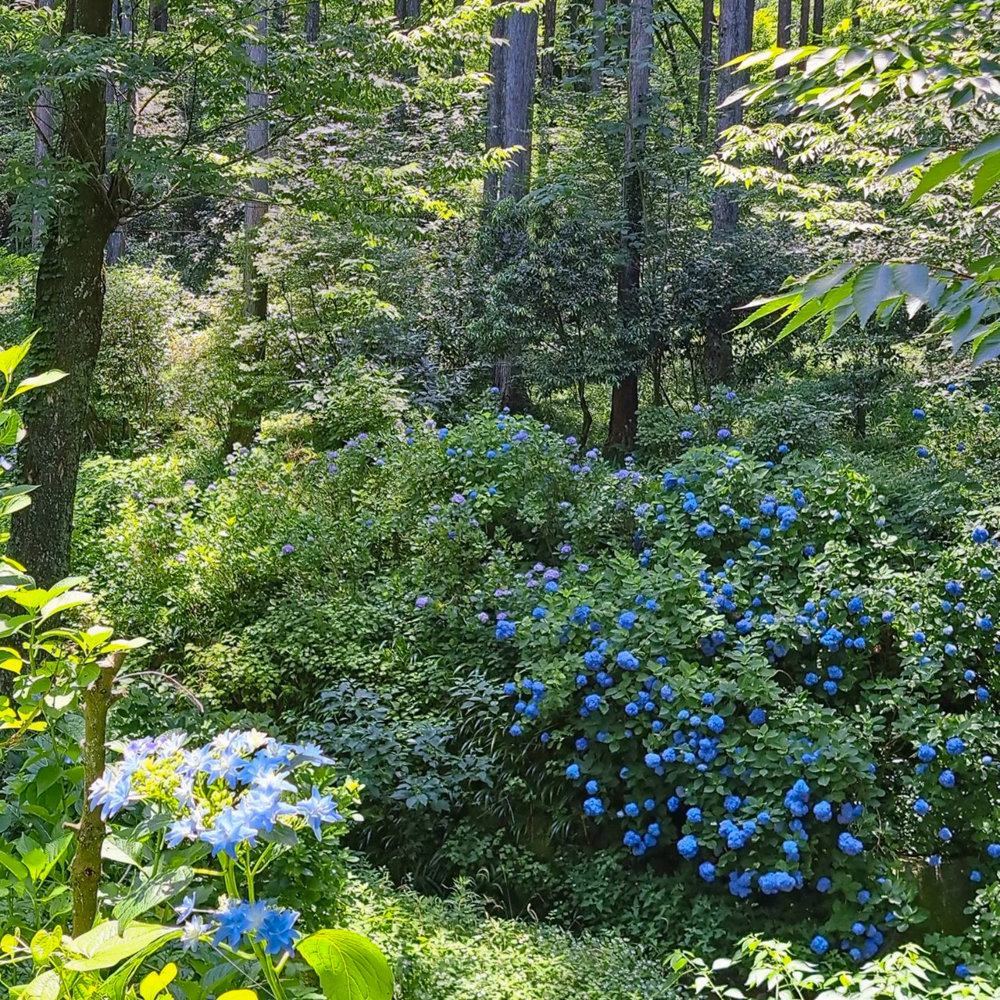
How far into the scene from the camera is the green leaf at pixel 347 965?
98cm

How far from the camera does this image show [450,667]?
4.18m

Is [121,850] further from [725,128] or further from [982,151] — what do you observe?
[725,128]

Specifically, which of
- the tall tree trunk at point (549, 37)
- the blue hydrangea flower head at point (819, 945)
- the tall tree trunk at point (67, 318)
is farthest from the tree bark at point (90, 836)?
the tall tree trunk at point (549, 37)

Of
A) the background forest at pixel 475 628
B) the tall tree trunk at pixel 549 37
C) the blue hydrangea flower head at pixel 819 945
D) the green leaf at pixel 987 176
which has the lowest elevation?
the blue hydrangea flower head at pixel 819 945

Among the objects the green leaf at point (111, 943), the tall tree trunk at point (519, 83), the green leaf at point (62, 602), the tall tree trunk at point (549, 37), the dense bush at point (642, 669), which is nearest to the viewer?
the green leaf at point (111, 943)

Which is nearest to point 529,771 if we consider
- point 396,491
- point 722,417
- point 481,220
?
point 396,491

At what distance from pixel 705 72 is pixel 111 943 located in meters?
19.4

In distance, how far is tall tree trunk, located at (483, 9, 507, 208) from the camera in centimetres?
980

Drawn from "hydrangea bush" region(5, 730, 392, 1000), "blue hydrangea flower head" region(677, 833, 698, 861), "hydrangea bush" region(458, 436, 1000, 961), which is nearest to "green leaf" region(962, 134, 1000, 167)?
"hydrangea bush" region(5, 730, 392, 1000)

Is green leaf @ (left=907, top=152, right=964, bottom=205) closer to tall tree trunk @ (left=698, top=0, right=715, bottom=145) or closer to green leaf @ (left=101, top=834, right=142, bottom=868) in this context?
green leaf @ (left=101, top=834, right=142, bottom=868)

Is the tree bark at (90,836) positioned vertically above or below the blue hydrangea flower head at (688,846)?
above

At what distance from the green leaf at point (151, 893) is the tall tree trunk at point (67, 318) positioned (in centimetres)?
292

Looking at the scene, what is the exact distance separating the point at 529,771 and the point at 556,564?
1.36m

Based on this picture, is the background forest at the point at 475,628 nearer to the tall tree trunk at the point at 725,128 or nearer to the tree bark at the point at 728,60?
the tall tree trunk at the point at 725,128
